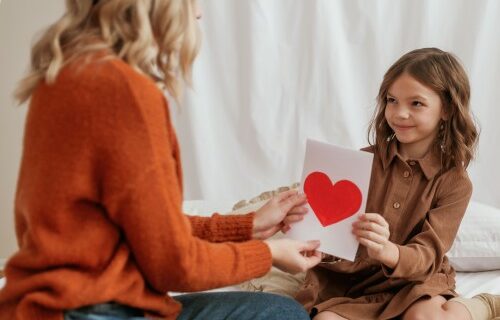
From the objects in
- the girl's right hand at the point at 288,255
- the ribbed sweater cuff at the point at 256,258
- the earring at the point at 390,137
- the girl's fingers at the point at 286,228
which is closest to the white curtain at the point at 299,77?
the earring at the point at 390,137

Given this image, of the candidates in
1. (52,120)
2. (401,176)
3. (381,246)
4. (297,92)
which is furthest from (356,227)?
(297,92)

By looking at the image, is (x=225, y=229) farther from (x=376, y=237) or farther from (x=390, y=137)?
(x=390, y=137)

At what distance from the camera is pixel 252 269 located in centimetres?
94

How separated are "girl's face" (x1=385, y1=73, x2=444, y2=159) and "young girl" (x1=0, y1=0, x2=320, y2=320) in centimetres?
60

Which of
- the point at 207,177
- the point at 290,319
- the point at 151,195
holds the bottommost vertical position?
the point at 207,177

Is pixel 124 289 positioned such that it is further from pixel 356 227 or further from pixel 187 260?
pixel 356 227

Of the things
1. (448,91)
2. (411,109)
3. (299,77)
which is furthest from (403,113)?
(299,77)

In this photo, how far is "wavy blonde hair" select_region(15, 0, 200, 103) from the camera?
0.84 metres


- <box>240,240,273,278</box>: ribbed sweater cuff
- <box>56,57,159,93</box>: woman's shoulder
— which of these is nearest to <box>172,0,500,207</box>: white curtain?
<box>240,240,273,278</box>: ribbed sweater cuff

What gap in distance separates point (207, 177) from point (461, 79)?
1.24 metres

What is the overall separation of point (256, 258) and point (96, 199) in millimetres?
305

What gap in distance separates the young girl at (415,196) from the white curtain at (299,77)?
2.54 ft

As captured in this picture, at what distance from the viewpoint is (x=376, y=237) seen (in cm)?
114

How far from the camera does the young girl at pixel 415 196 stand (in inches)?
49.3
